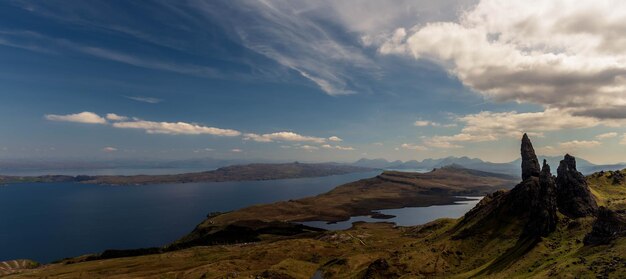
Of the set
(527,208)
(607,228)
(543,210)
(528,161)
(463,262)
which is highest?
(528,161)

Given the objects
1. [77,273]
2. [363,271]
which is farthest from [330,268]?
[77,273]

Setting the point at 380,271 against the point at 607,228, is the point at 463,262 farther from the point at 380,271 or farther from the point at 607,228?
the point at 607,228

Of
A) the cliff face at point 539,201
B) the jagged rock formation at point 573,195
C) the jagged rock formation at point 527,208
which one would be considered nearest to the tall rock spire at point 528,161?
the jagged rock formation at point 527,208

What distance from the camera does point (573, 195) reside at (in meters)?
136

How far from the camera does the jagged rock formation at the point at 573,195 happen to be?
130625 mm

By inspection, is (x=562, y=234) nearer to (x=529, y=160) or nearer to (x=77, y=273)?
(x=529, y=160)

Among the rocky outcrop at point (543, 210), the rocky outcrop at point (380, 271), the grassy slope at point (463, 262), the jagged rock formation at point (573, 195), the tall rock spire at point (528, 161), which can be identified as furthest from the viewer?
the tall rock spire at point (528, 161)

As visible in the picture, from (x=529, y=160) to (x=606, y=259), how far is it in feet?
320

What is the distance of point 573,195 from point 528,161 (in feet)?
104

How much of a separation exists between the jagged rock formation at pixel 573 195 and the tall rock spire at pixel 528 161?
51.2 feet

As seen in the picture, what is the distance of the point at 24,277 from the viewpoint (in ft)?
595

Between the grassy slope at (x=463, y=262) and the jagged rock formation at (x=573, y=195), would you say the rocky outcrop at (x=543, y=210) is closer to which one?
the grassy slope at (x=463, y=262)

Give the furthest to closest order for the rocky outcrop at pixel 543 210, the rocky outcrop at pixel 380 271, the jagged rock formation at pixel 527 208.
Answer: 1. the rocky outcrop at pixel 380 271
2. the jagged rock formation at pixel 527 208
3. the rocky outcrop at pixel 543 210

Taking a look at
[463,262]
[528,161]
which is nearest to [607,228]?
[463,262]
